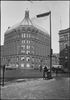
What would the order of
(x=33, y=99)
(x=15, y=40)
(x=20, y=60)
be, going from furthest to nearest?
(x=20, y=60) < (x=15, y=40) < (x=33, y=99)

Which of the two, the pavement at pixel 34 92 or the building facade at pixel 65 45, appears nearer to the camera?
the pavement at pixel 34 92

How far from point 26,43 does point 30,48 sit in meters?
3.16

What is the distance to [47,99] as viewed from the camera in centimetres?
518

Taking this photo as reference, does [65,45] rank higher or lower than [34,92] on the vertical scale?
higher

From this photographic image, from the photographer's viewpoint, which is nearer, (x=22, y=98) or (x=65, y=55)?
(x=22, y=98)

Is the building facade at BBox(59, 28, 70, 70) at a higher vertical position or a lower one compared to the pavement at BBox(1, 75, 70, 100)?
higher

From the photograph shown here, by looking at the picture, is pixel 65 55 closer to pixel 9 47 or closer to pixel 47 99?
pixel 9 47

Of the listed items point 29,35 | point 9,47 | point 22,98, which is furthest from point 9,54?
point 22,98

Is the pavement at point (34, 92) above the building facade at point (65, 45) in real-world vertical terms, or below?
below

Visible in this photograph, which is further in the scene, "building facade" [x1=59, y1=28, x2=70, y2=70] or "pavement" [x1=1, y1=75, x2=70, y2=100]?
"building facade" [x1=59, y1=28, x2=70, y2=70]

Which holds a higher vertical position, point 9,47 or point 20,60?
point 9,47

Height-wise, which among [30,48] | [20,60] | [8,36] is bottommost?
[20,60]

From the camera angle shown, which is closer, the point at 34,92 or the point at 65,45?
the point at 34,92

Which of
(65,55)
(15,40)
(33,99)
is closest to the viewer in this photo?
(33,99)
